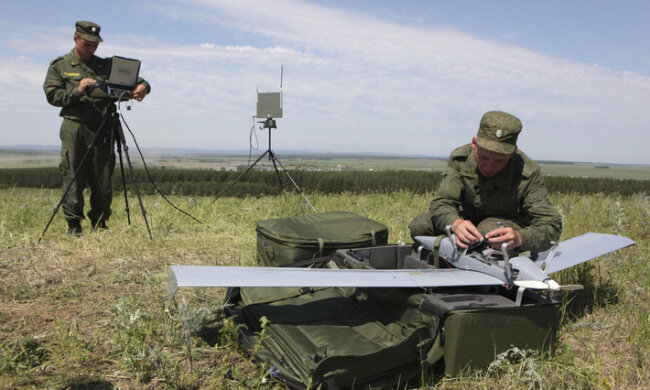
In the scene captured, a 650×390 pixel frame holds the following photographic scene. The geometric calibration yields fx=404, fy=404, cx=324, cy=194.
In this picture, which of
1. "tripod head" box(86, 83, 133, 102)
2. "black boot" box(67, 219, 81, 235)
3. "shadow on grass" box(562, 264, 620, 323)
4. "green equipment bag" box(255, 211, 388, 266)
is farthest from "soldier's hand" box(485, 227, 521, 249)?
"black boot" box(67, 219, 81, 235)

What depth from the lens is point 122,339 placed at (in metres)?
2.28

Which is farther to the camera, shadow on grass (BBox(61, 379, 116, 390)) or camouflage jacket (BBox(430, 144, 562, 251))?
camouflage jacket (BBox(430, 144, 562, 251))

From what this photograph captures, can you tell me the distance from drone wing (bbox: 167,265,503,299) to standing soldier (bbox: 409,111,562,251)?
0.31m

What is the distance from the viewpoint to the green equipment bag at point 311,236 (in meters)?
3.41

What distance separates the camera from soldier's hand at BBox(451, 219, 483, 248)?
99.3 inches

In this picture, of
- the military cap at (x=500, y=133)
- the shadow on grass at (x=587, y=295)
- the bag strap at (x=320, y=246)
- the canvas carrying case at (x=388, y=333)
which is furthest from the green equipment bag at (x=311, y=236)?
the shadow on grass at (x=587, y=295)

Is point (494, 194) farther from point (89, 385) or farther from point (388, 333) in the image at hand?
point (89, 385)

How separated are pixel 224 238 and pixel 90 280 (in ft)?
5.68

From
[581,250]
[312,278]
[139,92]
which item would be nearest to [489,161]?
[581,250]

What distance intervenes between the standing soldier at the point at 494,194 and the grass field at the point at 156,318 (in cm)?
67

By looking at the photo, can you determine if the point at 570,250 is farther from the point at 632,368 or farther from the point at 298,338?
the point at 298,338

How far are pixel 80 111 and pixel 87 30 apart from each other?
0.90 meters

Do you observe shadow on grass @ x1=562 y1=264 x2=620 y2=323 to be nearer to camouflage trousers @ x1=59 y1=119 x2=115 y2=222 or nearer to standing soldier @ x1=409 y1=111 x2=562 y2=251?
Result: standing soldier @ x1=409 y1=111 x2=562 y2=251

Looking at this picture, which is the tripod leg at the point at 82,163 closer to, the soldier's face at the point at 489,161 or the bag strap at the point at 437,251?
the bag strap at the point at 437,251
